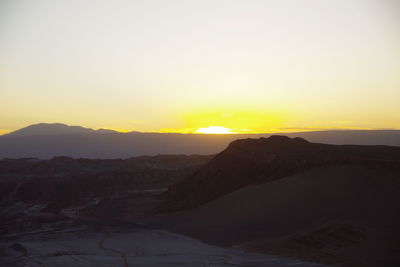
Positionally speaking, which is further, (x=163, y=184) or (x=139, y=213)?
(x=163, y=184)

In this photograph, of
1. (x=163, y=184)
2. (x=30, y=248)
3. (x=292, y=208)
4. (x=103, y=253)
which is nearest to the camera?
(x=103, y=253)

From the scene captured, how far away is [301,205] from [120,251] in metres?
8.56

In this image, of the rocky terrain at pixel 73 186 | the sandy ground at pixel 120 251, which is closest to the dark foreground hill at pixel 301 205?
the sandy ground at pixel 120 251

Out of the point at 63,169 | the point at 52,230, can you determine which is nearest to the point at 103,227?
the point at 52,230

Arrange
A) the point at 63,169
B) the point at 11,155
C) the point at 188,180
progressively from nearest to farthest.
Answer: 1. the point at 188,180
2. the point at 63,169
3. the point at 11,155

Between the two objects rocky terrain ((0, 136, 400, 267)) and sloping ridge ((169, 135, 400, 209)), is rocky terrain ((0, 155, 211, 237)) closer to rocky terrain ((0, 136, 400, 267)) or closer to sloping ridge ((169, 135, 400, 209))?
rocky terrain ((0, 136, 400, 267))

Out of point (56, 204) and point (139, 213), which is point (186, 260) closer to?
point (139, 213)

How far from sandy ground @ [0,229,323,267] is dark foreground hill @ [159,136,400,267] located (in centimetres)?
124

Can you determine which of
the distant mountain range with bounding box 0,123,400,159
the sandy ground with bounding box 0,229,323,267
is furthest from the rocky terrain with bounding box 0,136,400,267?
the distant mountain range with bounding box 0,123,400,159

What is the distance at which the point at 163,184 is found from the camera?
1850 inches

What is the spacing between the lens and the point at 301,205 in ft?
70.0

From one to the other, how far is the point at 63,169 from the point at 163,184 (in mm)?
13471

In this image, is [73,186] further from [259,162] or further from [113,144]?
[113,144]

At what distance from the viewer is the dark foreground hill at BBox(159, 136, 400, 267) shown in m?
16.5
